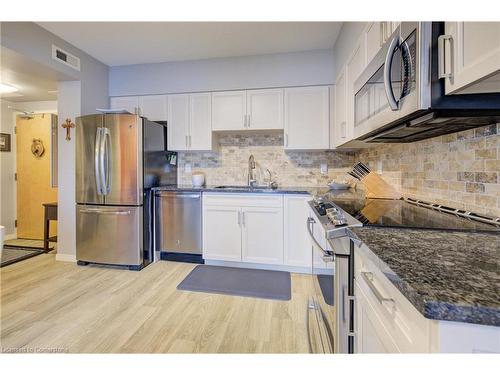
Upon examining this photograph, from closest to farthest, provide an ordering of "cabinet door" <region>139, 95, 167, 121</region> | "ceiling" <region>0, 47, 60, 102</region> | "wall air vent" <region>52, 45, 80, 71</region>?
"ceiling" <region>0, 47, 60, 102</region> → "wall air vent" <region>52, 45, 80, 71</region> → "cabinet door" <region>139, 95, 167, 121</region>

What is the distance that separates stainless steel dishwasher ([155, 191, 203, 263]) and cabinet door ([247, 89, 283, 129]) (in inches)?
44.6

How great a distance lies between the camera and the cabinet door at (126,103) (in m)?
3.27

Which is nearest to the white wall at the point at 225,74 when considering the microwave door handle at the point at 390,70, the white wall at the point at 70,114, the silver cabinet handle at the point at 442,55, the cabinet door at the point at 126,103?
the cabinet door at the point at 126,103

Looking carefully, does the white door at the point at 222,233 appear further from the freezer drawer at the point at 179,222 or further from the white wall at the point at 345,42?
the white wall at the point at 345,42

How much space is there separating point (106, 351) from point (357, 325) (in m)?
1.46

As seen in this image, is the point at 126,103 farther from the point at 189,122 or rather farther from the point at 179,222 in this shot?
the point at 179,222

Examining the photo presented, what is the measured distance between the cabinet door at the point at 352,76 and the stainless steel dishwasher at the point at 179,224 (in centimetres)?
174

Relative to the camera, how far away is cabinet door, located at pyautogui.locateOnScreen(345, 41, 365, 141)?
1.75m

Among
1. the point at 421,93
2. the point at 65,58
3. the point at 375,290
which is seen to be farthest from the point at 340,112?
the point at 65,58

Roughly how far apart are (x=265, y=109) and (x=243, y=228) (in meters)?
1.45

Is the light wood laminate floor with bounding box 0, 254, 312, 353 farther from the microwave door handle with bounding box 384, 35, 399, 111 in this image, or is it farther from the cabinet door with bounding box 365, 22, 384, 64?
the cabinet door with bounding box 365, 22, 384, 64

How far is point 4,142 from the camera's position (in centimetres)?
393

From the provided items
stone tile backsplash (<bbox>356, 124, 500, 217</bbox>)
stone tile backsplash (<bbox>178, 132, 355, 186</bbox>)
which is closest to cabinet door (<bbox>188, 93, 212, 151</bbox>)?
stone tile backsplash (<bbox>178, 132, 355, 186</bbox>)

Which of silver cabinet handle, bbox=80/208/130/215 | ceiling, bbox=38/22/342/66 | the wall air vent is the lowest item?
silver cabinet handle, bbox=80/208/130/215
